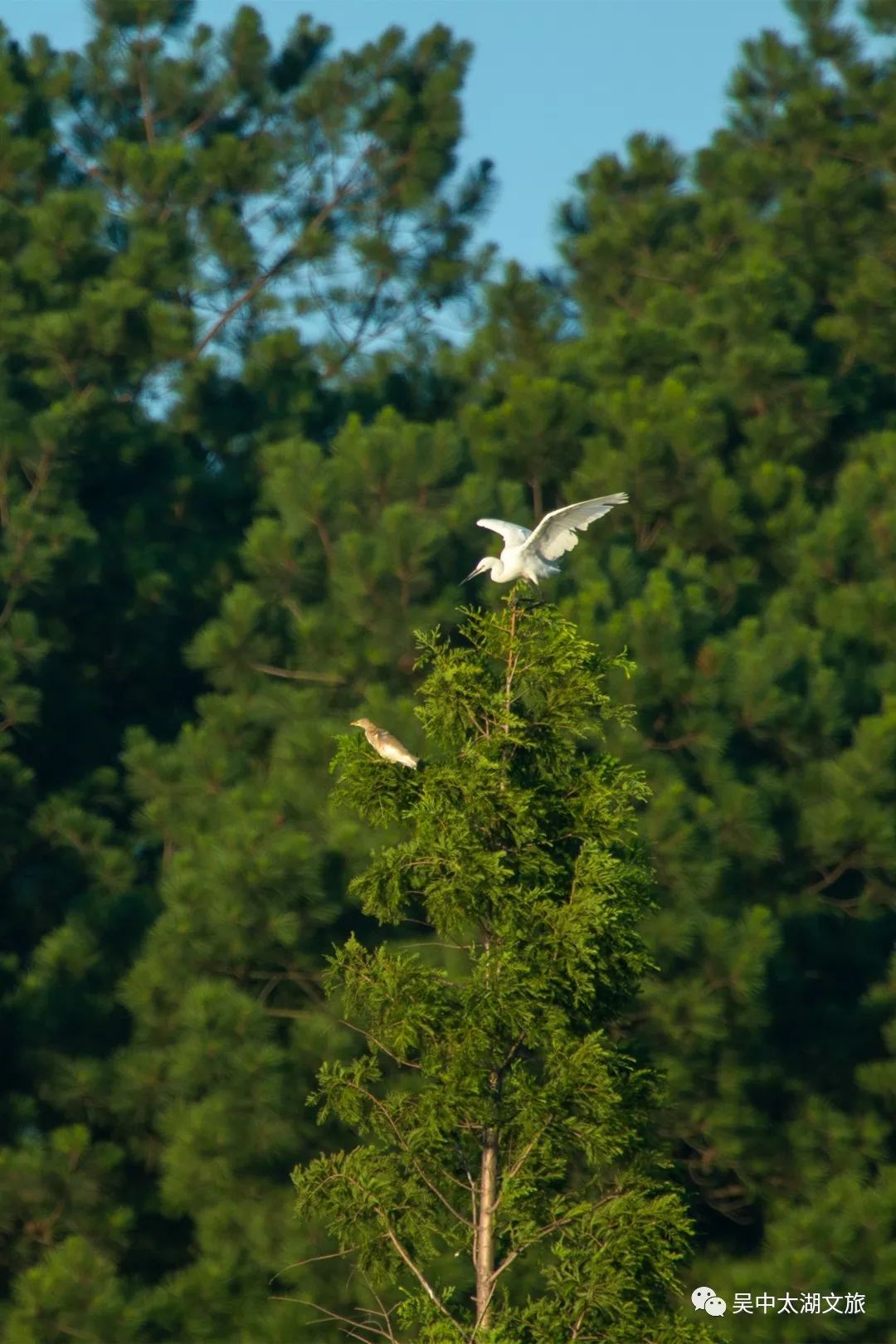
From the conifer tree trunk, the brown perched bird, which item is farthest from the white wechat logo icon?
the brown perched bird

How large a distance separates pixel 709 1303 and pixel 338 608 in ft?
16.4

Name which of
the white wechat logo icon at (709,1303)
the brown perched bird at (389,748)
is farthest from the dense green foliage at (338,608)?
the brown perched bird at (389,748)

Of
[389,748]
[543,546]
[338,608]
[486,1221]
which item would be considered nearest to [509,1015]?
[486,1221]

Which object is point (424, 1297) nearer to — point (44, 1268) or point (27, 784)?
point (44, 1268)

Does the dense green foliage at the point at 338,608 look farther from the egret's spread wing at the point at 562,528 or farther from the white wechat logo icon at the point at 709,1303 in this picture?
the egret's spread wing at the point at 562,528

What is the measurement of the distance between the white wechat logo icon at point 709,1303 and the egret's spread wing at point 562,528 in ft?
17.3

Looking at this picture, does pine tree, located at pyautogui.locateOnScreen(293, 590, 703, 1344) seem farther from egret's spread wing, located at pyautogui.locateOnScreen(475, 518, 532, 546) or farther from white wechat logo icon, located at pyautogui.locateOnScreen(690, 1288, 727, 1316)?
white wechat logo icon, located at pyautogui.locateOnScreen(690, 1288, 727, 1316)

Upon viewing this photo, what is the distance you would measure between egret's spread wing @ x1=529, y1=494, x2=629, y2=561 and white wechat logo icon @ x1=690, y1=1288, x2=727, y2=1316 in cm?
526

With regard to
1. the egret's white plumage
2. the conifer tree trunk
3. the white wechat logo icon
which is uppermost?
the egret's white plumage

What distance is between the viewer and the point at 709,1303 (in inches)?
472

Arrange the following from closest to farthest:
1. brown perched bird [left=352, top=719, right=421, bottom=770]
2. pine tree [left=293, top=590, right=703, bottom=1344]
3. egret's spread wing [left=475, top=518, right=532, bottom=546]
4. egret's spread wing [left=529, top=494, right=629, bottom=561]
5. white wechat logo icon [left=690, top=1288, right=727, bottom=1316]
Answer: pine tree [left=293, top=590, right=703, bottom=1344], brown perched bird [left=352, top=719, right=421, bottom=770], egret's spread wing [left=529, top=494, right=629, bottom=561], egret's spread wing [left=475, top=518, right=532, bottom=546], white wechat logo icon [left=690, top=1288, right=727, bottom=1316]

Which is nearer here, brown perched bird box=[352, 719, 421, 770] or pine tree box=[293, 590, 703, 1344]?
pine tree box=[293, 590, 703, 1344]

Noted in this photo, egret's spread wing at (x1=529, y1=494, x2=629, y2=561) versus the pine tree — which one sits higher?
egret's spread wing at (x1=529, y1=494, x2=629, y2=561)

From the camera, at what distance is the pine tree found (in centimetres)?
729
